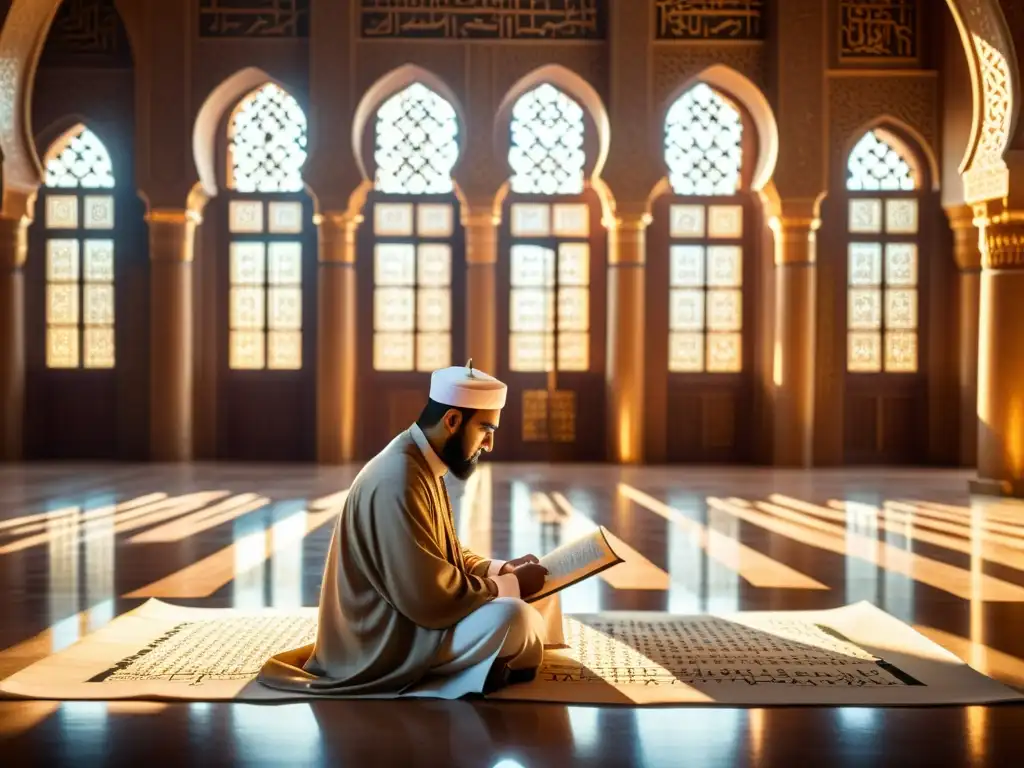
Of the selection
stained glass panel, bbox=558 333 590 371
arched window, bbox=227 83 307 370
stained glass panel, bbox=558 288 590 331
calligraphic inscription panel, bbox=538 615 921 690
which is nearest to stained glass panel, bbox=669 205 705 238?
stained glass panel, bbox=558 288 590 331

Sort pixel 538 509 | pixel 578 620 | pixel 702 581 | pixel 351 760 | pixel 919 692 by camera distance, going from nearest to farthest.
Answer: pixel 351 760
pixel 919 692
pixel 578 620
pixel 702 581
pixel 538 509

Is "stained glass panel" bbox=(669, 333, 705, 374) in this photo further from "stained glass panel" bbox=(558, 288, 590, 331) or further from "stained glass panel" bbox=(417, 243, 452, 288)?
"stained glass panel" bbox=(417, 243, 452, 288)

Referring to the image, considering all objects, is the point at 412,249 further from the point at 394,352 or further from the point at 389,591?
the point at 389,591

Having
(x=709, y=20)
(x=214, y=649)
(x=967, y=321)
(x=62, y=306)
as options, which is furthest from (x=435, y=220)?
(x=214, y=649)

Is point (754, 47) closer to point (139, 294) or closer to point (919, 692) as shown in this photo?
point (139, 294)

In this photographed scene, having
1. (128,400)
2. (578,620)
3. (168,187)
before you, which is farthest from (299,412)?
Answer: (578,620)

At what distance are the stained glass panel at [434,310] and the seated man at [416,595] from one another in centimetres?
1150

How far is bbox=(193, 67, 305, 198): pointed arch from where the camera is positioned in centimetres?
1491

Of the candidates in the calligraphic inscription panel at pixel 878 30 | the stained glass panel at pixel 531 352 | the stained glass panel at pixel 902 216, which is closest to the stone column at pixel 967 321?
the stained glass panel at pixel 902 216

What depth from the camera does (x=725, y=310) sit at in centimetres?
1572

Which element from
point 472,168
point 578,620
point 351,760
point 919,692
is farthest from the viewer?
point 472,168

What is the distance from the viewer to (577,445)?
51.9ft

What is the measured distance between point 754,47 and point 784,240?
235 cm

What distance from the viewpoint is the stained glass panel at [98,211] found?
613 inches
